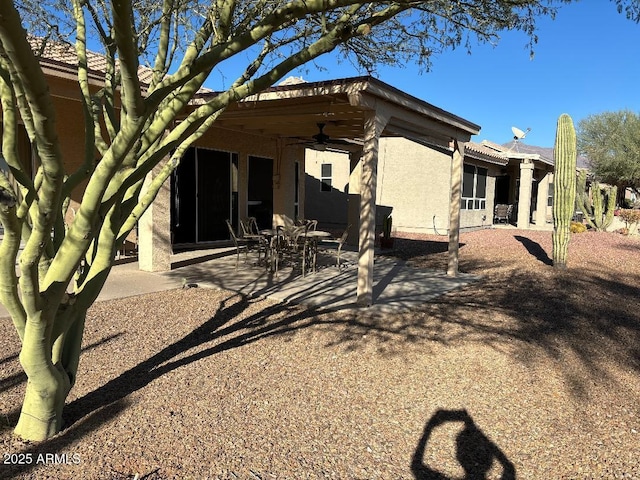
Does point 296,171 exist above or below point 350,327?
above

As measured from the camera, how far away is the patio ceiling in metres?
6.58

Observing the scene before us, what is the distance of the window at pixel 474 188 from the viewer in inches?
774

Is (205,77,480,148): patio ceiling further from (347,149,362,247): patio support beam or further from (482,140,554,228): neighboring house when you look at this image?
(482,140,554,228): neighboring house

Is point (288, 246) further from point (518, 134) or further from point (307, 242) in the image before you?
point (518, 134)

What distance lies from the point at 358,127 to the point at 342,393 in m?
7.51

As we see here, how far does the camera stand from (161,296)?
7066 mm

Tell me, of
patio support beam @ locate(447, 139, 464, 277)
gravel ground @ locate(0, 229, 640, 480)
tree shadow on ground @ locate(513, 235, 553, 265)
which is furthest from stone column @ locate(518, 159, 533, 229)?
gravel ground @ locate(0, 229, 640, 480)

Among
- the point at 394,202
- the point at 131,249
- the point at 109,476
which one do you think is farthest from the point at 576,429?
the point at 394,202

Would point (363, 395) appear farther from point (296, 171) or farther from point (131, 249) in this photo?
point (296, 171)

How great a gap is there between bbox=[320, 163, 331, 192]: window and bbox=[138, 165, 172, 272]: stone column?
44.7 ft

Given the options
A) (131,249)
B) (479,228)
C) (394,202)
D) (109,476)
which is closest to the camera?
(109,476)

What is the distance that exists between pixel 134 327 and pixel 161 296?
58.5 inches

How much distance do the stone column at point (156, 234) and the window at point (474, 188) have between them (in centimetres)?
1305

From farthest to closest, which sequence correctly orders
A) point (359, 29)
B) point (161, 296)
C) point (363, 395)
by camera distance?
point (161, 296)
point (363, 395)
point (359, 29)
